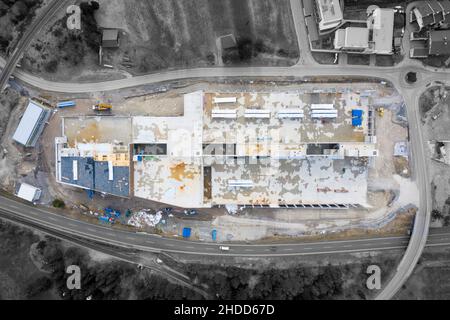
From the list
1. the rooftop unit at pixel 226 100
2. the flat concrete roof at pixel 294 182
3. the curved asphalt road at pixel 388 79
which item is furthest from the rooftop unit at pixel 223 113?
the flat concrete roof at pixel 294 182

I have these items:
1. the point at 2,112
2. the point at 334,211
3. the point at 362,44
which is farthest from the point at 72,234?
the point at 362,44

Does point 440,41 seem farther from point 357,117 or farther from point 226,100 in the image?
point 226,100

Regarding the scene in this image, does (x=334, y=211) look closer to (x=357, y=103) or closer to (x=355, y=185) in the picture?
(x=355, y=185)

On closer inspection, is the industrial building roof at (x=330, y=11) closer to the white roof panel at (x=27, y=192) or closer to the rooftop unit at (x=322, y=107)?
the rooftop unit at (x=322, y=107)

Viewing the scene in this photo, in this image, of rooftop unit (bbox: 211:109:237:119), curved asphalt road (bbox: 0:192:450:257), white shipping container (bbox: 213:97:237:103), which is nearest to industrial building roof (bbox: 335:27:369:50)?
white shipping container (bbox: 213:97:237:103)

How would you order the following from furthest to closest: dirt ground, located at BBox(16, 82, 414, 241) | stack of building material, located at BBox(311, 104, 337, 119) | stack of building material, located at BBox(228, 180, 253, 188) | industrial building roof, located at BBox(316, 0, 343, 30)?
dirt ground, located at BBox(16, 82, 414, 241) < stack of building material, located at BBox(228, 180, 253, 188) < stack of building material, located at BBox(311, 104, 337, 119) < industrial building roof, located at BBox(316, 0, 343, 30)

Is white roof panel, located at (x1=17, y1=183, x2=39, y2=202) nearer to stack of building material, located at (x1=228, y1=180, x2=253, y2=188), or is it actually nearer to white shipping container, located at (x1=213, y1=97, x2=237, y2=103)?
stack of building material, located at (x1=228, y1=180, x2=253, y2=188)
